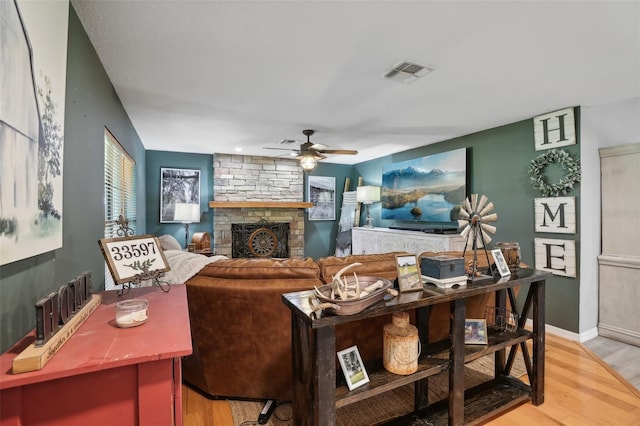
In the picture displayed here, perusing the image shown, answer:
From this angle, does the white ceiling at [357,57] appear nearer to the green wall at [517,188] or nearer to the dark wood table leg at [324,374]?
the green wall at [517,188]

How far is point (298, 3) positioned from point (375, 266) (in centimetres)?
160

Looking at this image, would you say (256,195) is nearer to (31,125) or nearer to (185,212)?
(185,212)

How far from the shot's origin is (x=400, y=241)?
16.0ft

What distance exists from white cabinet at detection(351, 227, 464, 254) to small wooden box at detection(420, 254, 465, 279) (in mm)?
2400

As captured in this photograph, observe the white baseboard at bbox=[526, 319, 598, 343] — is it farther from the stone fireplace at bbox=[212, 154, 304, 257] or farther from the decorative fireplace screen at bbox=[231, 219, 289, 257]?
the decorative fireplace screen at bbox=[231, 219, 289, 257]

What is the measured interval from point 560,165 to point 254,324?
11.6 ft

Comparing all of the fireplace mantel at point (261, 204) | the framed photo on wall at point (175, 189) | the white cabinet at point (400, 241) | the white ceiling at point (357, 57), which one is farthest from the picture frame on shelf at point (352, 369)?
the framed photo on wall at point (175, 189)

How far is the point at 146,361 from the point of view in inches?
36.1

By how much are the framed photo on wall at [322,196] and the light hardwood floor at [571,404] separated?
4.77m

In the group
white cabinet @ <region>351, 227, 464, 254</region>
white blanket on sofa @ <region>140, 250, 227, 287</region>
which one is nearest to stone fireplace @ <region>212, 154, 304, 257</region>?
white cabinet @ <region>351, 227, 464, 254</region>

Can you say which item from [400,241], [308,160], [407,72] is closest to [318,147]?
[308,160]

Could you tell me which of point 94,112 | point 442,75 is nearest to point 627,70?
point 442,75

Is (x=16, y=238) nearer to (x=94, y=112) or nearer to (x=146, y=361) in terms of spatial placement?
(x=146, y=361)

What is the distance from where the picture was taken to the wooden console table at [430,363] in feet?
4.50
